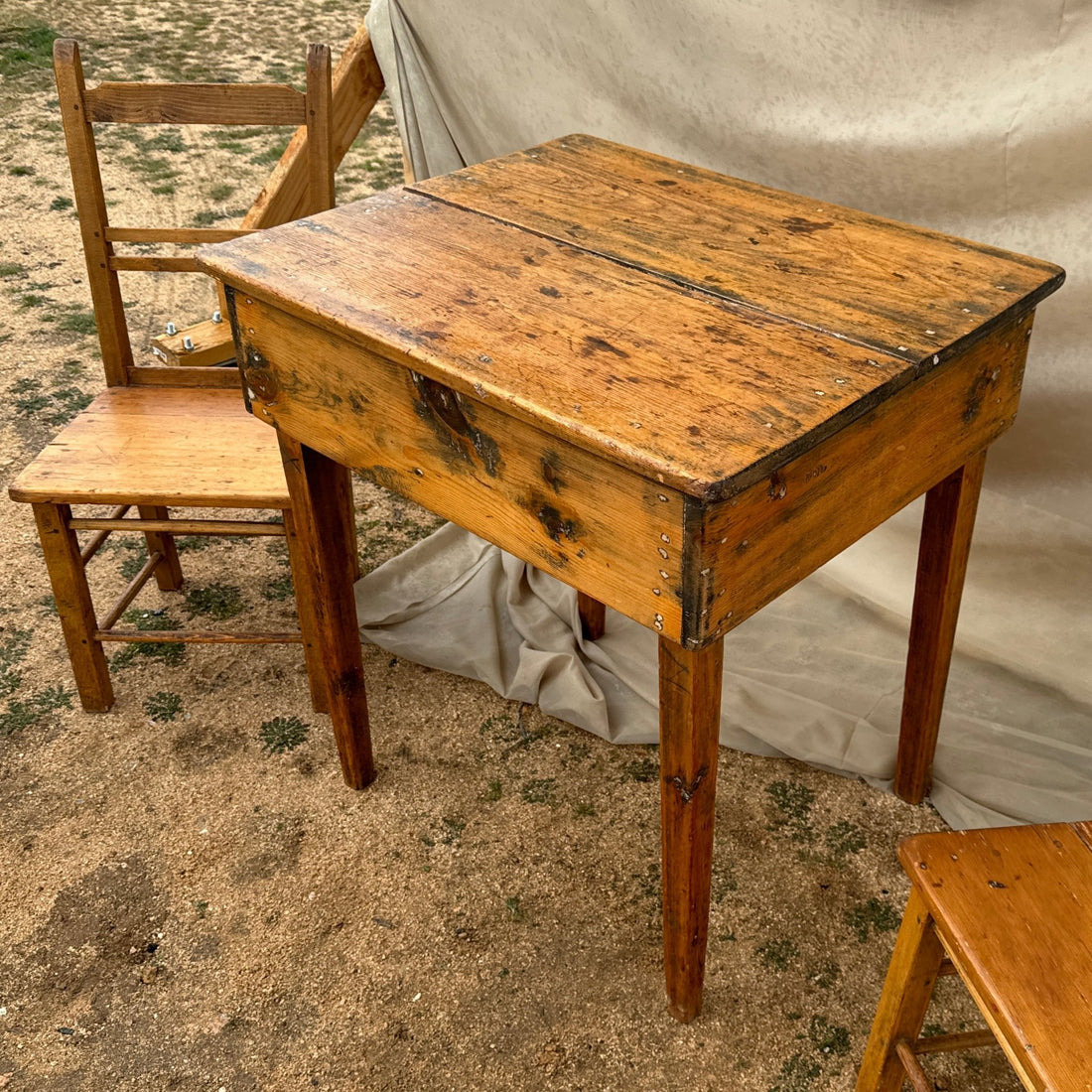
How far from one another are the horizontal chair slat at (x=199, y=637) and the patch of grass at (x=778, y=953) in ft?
3.42

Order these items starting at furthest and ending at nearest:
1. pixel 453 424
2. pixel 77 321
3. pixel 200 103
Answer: pixel 77 321
pixel 200 103
pixel 453 424

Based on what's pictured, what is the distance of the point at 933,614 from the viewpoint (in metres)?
2.07

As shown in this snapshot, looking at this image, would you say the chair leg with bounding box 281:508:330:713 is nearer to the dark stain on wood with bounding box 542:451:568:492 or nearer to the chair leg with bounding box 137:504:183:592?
the chair leg with bounding box 137:504:183:592

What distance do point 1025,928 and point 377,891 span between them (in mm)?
1170

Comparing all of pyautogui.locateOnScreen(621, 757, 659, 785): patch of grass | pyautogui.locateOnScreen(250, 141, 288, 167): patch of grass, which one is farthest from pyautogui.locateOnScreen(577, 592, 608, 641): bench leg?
pyautogui.locateOnScreen(250, 141, 288, 167): patch of grass

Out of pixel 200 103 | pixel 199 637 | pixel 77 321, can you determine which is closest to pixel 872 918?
pixel 199 637

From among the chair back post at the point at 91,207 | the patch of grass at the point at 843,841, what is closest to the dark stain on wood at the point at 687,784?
the patch of grass at the point at 843,841

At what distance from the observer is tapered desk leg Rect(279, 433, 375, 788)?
6.64ft

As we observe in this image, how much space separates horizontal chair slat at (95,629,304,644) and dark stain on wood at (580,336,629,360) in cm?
109

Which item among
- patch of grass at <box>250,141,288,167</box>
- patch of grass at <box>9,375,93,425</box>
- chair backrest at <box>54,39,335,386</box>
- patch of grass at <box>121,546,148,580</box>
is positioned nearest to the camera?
chair backrest at <box>54,39,335,386</box>

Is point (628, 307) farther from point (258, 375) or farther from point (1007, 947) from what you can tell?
point (1007, 947)

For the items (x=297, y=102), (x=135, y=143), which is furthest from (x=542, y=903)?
(x=135, y=143)

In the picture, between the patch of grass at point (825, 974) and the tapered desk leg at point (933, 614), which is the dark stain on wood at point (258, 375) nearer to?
the tapered desk leg at point (933, 614)

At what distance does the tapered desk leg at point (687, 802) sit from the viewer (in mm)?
1549
